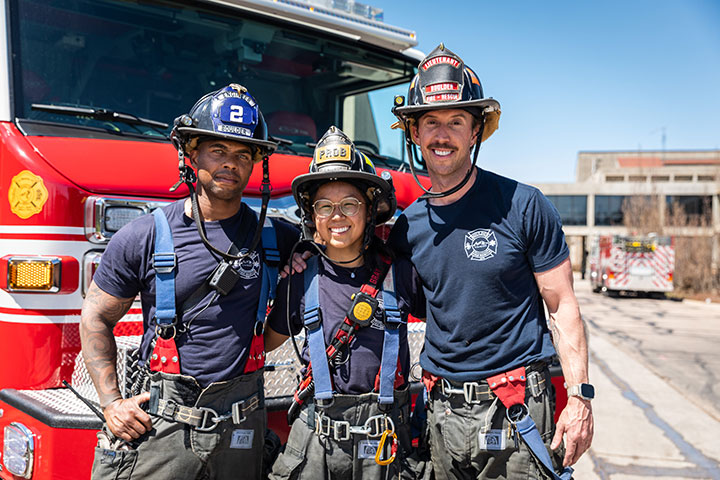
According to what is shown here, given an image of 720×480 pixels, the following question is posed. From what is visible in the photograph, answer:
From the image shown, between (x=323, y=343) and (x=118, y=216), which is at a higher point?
(x=118, y=216)

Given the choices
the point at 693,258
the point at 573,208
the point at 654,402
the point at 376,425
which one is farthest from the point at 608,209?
the point at 376,425

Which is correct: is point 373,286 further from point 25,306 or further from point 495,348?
point 25,306

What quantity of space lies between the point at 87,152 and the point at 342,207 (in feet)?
3.81

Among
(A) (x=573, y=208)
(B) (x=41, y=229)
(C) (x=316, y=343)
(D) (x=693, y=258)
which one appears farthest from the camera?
(A) (x=573, y=208)

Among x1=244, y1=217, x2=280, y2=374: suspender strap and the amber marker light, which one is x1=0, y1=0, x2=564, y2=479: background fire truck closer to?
the amber marker light

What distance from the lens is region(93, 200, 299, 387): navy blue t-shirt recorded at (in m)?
2.12

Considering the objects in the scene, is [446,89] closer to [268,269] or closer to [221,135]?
[221,135]

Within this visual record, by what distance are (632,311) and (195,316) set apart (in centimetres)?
1708

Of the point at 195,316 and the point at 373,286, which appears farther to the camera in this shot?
the point at 373,286

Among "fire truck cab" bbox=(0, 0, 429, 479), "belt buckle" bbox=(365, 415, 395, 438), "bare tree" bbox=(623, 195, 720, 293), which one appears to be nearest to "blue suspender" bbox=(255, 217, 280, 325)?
"fire truck cab" bbox=(0, 0, 429, 479)

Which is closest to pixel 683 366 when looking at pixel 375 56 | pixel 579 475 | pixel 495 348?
pixel 579 475

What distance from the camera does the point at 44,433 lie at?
2.37 meters

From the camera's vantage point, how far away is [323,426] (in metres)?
2.12

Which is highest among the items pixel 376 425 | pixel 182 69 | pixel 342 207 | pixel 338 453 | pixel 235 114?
pixel 182 69
